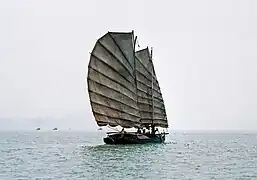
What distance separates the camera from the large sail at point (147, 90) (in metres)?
43.2

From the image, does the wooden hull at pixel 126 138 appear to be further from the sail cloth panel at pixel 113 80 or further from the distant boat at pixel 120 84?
the sail cloth panel at pixel 113 80

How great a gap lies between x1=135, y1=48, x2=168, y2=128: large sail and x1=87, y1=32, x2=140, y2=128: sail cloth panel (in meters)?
2.21

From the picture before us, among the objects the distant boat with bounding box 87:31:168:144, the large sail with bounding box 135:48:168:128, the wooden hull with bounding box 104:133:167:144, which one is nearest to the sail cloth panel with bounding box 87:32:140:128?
the distant boat with bounding box 87:31:168:144

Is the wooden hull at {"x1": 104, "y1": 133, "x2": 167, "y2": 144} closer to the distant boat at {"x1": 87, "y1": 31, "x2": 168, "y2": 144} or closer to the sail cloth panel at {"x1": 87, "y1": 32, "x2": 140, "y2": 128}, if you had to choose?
the distant boat at {"x1": 87, "y1": 31, "x2": 168, "y2": 144}

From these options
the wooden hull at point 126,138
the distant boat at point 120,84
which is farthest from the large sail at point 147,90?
the wooden hull at point 126,138

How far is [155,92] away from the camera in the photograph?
152 ft

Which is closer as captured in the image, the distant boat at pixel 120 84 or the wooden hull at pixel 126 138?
the distant boat at pixel 120 84

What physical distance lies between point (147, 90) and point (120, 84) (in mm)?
5255

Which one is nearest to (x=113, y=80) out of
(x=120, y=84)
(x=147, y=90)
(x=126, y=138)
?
(x=120, y=84)

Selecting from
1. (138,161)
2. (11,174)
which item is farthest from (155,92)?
(11,174)

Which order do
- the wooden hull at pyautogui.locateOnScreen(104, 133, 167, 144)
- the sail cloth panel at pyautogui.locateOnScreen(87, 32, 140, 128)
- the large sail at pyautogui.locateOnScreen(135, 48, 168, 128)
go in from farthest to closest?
the large sail at pyautogui.locateOnScreen(135, 48, 168, 128) → the wooden hull at pyautogui.locateOnScreen(104, 133, 167, 144) → the sail cloth panel at pyautogui.locateOnScreen(87, 32, 140, 128)

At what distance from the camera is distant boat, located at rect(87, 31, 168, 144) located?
125ft

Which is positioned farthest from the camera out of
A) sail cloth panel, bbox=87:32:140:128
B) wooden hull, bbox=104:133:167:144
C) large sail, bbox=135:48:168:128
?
large sail, bbox=135:48:168:128

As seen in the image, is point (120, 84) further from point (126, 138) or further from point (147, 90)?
point (147, 90)
